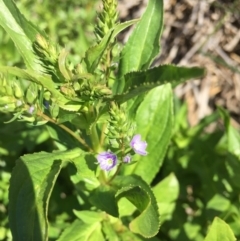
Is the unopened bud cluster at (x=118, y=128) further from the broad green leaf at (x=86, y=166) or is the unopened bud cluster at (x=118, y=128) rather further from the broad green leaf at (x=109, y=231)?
the broad green leaf at (x=109, y=231)

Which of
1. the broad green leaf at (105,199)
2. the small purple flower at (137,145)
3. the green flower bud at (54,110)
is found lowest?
the broad green leaf at (105,199)

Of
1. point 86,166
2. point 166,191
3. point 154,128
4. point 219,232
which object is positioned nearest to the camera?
point 219,232

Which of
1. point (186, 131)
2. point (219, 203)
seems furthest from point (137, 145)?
point (186, 131)

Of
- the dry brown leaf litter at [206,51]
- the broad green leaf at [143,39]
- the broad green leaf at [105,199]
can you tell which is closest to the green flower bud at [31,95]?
the broad green leaf at [143,39]

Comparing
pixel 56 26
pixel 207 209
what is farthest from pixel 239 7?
pixel 207 209

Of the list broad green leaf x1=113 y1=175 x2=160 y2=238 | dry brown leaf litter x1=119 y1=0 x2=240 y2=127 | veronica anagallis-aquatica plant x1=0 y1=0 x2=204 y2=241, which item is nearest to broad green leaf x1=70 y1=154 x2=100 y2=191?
veronica anagallis-aquatica plant x1=0 y1=0 x2=204 y2=241

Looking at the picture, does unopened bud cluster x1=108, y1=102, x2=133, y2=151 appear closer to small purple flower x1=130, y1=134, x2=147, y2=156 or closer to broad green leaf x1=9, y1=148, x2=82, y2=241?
small purple flower x1=130, y1=134, x2=147, y2=156

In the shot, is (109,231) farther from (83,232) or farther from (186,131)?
(186,131)
